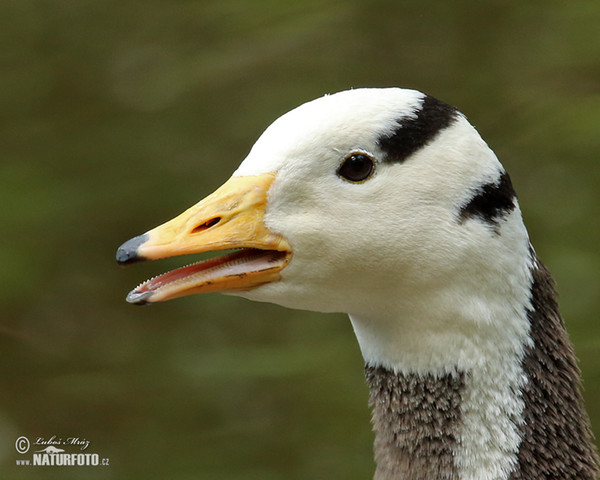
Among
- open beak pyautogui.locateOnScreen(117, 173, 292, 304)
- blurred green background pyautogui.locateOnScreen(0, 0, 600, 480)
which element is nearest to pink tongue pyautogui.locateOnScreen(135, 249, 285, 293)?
open beak pyautogui.locateOnScreen(117, 173, 292, 304)

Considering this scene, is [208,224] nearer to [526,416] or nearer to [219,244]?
[219,244]

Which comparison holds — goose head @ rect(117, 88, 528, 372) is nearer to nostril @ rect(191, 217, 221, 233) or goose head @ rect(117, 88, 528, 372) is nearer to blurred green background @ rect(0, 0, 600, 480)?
nostril @ rect(191, 217, 221, 233)

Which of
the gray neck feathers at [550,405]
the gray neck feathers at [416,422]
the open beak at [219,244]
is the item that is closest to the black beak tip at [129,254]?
the open beak at [219,244]

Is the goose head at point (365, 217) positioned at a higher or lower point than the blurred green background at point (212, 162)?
lower

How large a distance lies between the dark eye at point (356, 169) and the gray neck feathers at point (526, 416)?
22.3 inches

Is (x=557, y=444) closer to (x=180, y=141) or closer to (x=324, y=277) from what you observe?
(x=324, y=277)

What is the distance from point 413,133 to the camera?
8.34 feet

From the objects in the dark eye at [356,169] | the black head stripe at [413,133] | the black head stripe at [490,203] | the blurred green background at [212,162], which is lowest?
the black head stripe at [490,203]

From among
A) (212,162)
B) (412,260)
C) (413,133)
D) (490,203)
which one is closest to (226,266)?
(412,260)

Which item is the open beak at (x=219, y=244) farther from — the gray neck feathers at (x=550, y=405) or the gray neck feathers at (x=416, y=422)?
the gray neck feathers at (x=550, y=405)

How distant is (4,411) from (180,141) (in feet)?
6.03

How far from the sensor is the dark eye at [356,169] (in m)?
2.52

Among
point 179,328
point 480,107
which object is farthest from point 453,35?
point 179,328

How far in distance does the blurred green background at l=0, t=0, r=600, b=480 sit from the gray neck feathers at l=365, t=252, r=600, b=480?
2380 mm
